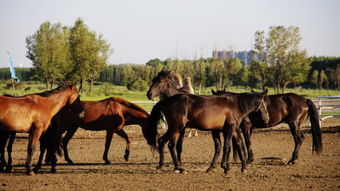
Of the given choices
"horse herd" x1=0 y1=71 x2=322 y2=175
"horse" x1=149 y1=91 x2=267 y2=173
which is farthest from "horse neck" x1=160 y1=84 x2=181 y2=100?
"horse" x1=149 y1=91 x2=267 y2=173

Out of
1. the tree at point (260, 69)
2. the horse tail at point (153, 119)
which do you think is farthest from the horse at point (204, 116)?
the tree at point (260, 69)

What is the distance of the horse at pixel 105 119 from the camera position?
33.6 ft

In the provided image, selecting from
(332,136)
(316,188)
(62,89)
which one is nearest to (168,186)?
(316,188)

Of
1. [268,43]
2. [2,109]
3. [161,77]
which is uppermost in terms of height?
[268,43]

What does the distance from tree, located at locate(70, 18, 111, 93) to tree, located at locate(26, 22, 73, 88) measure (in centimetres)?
172

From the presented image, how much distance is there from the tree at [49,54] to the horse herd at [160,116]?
43.4 meters

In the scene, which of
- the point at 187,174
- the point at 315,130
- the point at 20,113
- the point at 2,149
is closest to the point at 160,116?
the point at 187,174

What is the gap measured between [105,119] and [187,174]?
3.17 meters

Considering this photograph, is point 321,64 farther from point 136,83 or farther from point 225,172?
point 225,172

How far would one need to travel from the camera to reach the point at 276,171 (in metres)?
8.90

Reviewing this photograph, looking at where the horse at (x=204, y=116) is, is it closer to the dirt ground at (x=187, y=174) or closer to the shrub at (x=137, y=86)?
the dirt ground at (x=187, y=174)

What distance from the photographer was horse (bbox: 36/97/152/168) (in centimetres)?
1023

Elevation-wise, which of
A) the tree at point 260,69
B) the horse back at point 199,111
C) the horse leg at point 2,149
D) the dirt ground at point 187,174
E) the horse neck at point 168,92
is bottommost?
the dirt ground at point 187,174

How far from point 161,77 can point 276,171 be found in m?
3.89
